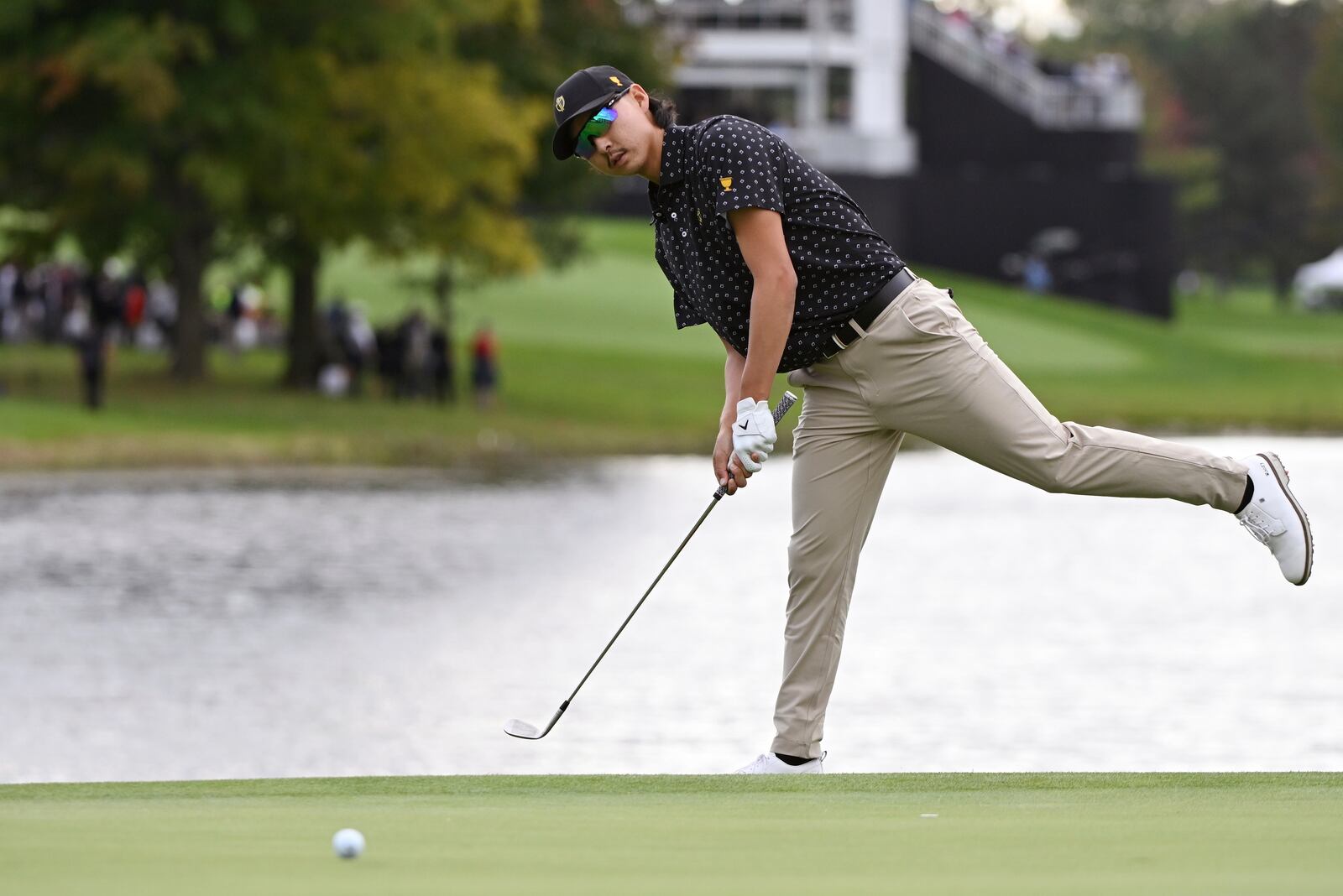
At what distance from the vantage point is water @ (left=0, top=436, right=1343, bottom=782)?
11195 millimetres

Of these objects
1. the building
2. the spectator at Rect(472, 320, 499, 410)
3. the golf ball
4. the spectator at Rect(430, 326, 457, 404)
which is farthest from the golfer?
the building

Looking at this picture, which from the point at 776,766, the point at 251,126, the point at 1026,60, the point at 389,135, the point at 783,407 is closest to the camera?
the point at 776,766

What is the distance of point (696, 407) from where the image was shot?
3941cm

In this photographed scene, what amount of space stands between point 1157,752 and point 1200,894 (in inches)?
248

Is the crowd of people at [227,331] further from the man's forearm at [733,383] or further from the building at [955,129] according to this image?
the man's forearm at [733,383]

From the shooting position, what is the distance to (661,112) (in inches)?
276

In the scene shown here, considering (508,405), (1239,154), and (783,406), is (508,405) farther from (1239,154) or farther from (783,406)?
(1239,154)

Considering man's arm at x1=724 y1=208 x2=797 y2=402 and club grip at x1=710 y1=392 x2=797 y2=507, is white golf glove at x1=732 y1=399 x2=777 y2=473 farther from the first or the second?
club grip at x1=710 y1=392 x2=797 y2=507

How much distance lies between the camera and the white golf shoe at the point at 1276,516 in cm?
709

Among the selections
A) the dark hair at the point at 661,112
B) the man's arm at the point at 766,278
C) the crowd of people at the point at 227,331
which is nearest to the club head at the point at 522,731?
the man's arm at the point at 766,278

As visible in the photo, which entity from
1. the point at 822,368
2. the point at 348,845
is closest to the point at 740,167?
the point at 822,368

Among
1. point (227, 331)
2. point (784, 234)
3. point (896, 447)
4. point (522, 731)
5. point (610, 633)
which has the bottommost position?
point (227, 331)

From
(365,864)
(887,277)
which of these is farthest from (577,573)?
(365,864)

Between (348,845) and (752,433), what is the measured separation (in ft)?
7.02
